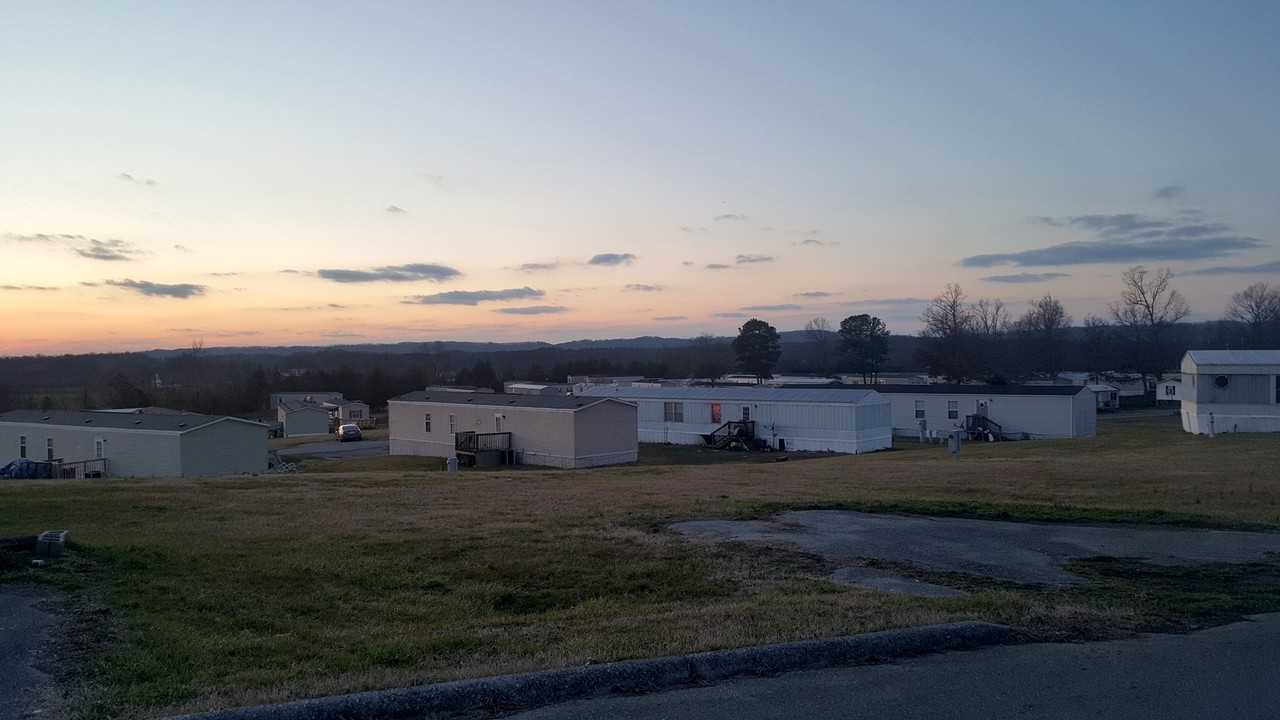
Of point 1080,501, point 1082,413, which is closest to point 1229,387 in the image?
point 1082,413

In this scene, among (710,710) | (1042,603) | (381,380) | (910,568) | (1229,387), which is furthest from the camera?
(381,380)

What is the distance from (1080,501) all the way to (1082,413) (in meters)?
33.4

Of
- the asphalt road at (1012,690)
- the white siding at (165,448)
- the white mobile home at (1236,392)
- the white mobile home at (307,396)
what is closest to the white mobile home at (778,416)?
the white mobile home at (1236,392)

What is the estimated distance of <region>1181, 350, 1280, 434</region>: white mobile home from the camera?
36.4m

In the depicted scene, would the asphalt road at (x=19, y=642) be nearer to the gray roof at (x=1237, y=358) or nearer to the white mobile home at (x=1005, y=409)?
the gray roof at (x=1237, y=358)

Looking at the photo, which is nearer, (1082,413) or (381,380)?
(1082,413)

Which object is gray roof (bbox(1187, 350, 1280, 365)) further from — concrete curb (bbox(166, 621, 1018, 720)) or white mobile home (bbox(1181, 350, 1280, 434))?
concrete curb (bbox(166, 621, 1018, 720))

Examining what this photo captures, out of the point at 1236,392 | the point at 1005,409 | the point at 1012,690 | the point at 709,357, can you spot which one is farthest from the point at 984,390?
the point at 709,357

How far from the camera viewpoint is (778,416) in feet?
150

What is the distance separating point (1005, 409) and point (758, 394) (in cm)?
1291

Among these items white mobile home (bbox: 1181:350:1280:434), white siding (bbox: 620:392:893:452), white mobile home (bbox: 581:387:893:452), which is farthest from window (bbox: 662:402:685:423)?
white mobile home (bbox: 1181:350:1280:434)

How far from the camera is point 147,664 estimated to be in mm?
5938

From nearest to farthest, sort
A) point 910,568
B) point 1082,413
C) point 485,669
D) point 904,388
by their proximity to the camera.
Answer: point 485,669
point 910,568
point 1082,413
point 904,388

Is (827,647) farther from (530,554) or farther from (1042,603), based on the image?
(530,554)
